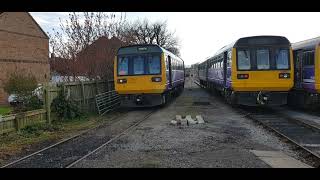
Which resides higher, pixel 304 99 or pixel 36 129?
pixel 304 99

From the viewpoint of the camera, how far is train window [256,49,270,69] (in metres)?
17.9

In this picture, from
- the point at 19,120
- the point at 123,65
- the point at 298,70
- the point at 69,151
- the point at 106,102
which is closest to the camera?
the point at 69,151

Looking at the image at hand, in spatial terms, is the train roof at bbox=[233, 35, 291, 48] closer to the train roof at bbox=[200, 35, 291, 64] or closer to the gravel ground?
the train roof at bbox=[200, 35, 291, 64]

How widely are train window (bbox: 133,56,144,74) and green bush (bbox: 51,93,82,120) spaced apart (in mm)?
4273

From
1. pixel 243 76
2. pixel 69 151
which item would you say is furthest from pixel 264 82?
pixel 69 151

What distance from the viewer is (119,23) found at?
25.1m

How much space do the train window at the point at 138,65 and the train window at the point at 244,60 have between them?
4839 millimetres

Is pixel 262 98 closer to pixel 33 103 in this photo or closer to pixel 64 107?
pixel 64 107

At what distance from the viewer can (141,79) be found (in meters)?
19.9

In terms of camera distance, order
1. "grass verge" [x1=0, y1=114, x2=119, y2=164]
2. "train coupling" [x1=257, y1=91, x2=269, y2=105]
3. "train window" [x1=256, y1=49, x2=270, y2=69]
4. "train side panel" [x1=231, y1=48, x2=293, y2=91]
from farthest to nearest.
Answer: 1. "train window" [x1=256, y1=49, x2=270, y2=69]
2. "train coupling" [x1=257, y1=91, x2=269, y2=105]
3. "train side panel" [x1=231, y1=48, x2=293, y2=91]
4. "grass verge" [x1=0, y1=114, x2=119, y2=164]

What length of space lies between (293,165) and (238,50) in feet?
36.1

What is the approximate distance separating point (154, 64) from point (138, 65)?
79 centimetres

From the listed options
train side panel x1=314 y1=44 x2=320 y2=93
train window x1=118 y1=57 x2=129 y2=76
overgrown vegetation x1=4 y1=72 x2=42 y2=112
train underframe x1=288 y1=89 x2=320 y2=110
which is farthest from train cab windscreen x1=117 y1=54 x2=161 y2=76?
train side panel x1=314 y1=44 x2=320 y2=93
